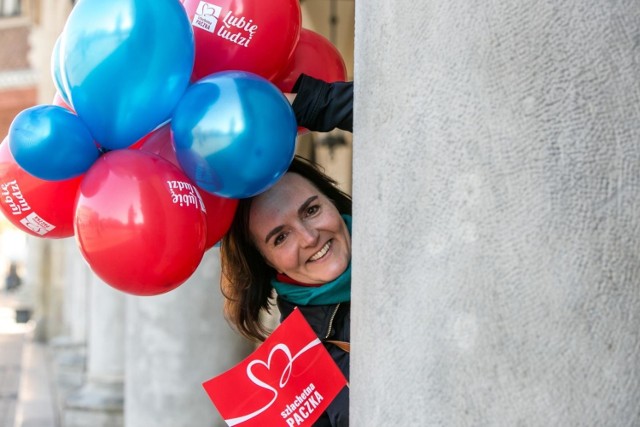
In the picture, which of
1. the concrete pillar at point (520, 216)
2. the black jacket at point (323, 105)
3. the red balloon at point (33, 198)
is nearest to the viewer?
the concrete pillar at point (520, 216)

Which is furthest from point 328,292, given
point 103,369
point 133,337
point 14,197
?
point 103,369

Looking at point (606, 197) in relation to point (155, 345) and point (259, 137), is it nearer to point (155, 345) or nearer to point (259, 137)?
point (259, 137)

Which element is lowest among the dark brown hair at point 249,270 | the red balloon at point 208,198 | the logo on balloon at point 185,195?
the dark brown hair at point 249,270

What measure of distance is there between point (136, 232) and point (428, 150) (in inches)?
30.3

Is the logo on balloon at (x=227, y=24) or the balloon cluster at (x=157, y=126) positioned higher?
the logo on balloon at (x=227, y=24)

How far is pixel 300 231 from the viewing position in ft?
7.23

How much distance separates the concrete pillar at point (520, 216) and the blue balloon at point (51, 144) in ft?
3.04

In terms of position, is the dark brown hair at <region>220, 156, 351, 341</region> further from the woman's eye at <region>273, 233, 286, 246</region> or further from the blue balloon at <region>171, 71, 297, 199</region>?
the blue balloon at <region>171, 71, 297, 199</region>

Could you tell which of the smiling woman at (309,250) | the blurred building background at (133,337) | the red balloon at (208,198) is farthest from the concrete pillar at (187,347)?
the red balloon at (208,198)

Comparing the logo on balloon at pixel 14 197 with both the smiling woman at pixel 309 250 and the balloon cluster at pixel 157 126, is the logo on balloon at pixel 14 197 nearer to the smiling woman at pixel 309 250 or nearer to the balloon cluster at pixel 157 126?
the balloon cluster at pixel 157 126

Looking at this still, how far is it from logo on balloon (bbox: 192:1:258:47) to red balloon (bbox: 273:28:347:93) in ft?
0.66

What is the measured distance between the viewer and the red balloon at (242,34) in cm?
189

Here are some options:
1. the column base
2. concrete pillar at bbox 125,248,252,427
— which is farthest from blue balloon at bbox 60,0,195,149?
the column base

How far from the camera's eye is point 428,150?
46.8 inches
